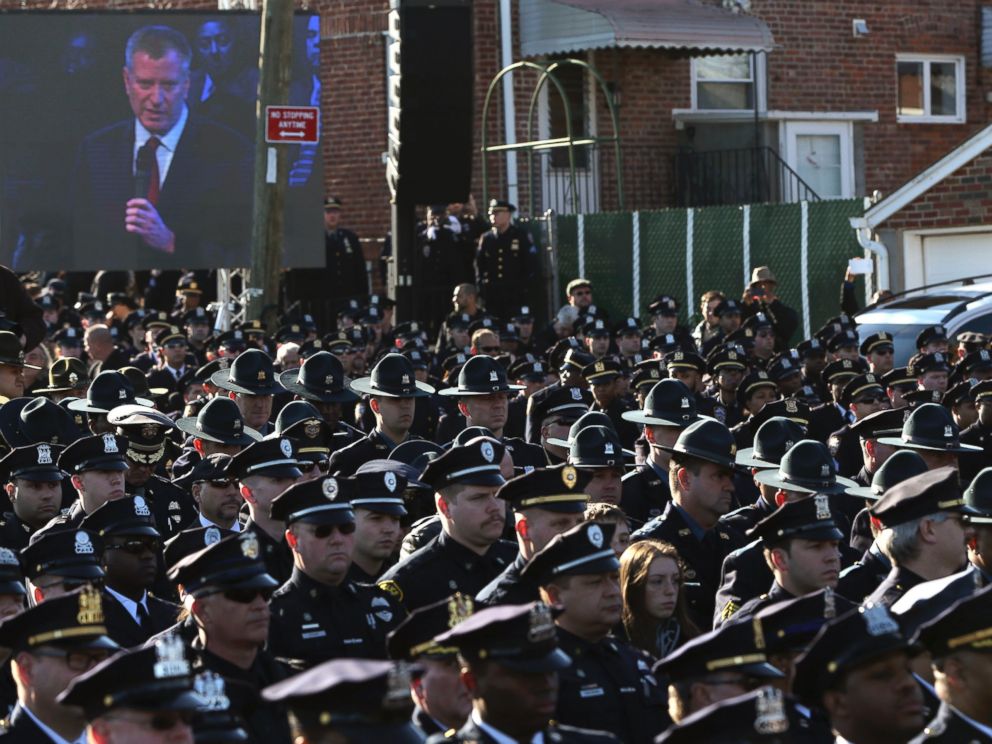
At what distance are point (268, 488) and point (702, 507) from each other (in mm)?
2092

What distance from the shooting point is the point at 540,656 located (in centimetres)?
530

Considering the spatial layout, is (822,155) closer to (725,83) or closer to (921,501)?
(725,83)

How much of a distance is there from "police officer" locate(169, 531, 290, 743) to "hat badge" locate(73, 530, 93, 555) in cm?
71

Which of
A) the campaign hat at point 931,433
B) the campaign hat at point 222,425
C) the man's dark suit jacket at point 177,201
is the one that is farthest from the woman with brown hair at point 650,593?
the man's dark suit jacket at point 177,201

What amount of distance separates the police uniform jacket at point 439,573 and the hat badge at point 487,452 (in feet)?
1.22

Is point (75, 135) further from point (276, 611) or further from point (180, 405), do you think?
point (276, 611)

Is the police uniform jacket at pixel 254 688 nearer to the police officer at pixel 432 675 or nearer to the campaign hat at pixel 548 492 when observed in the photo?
the police officer at pixel 432 675

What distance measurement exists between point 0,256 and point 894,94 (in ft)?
46.5

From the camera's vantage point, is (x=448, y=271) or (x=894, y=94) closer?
(x=448, y=271)

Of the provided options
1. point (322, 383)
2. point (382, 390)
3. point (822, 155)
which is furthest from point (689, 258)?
point (382, 390)

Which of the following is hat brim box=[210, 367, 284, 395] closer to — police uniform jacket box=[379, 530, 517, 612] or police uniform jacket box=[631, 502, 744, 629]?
police uniform jacket box=[631, 502, 744, 629]

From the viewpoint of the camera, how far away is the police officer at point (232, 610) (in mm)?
6598

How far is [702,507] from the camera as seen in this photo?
909cm

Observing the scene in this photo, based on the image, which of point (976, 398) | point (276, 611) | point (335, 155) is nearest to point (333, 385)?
point (976, 398)
